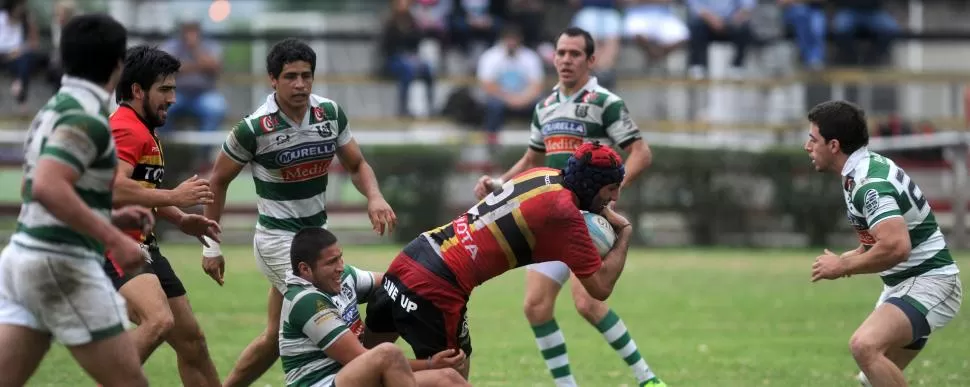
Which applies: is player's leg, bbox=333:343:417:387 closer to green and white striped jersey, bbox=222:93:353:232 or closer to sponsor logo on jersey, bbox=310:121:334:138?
green and white striped jersey, bbox=222:93:353:232

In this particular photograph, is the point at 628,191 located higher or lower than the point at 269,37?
lower

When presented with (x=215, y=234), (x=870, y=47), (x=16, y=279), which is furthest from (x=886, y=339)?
(x=870, y=47)

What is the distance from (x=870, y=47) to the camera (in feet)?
85.1

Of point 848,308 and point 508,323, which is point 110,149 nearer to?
point 508,323

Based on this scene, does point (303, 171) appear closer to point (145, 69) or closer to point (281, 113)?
point (281, 113)

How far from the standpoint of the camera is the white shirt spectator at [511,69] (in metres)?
23.1

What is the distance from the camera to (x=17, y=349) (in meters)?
6.22

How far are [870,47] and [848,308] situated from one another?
12491 millimetres

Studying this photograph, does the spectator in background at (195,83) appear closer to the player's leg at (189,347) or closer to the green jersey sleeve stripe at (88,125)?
the player's leg at (189,347)

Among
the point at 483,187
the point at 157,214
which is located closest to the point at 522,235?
the point at 483,187

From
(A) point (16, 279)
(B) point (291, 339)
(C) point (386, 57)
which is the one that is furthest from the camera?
(C) point (386, 57)

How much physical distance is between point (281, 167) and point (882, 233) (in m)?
3.55

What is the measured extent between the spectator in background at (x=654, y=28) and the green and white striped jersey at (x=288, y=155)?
17.1 metres

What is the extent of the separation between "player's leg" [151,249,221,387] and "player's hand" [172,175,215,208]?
0.77m
